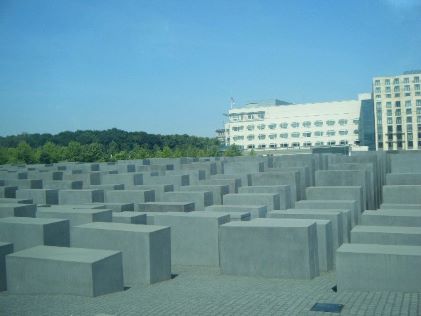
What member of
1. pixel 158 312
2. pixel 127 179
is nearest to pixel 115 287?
pixel 158 312

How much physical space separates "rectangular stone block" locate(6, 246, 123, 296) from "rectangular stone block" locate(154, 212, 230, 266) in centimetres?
306

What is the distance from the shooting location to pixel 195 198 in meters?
15.8

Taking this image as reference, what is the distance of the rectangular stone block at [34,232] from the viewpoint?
9.91 meters

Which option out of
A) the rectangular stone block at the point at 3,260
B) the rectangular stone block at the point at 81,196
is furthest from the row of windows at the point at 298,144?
the rectangular stone block at the point at 3,260

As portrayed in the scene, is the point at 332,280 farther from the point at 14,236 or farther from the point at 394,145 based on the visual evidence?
the point at 394,145

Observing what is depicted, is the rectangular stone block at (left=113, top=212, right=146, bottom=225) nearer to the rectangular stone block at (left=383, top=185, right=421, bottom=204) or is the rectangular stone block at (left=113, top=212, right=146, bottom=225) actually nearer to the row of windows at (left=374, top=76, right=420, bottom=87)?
the rectangular stone block at (left=383, top=185, right=421, bottom=204)

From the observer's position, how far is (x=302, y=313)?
6.24m

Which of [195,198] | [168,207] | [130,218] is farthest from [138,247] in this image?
[195,198]

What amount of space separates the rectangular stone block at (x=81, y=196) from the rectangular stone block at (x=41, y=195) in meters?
0.27

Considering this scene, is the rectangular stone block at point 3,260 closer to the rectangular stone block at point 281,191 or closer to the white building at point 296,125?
the rectangular stone block at point 281,191

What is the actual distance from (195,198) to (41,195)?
21.0 ft

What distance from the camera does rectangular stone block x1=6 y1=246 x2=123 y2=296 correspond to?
7637 millimetres

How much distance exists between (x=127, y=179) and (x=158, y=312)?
16.0 metres

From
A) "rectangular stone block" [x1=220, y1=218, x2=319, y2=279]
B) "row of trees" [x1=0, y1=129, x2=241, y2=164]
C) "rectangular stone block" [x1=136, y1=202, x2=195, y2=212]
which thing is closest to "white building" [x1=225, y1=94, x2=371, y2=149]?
"row of trees" [x1=0, y1=129, x2=241, y2=164]
